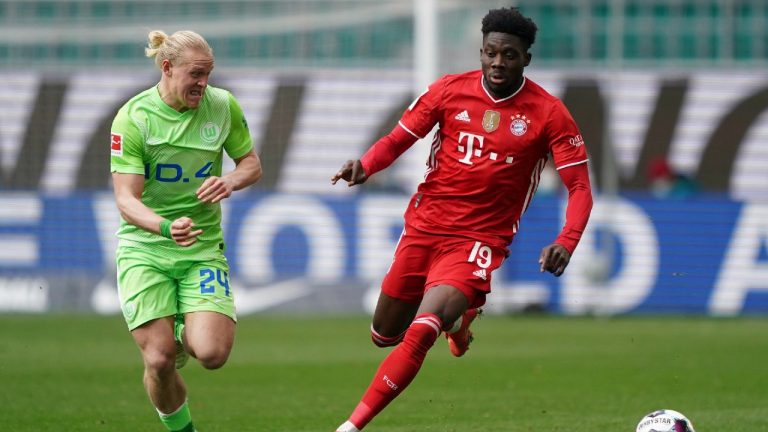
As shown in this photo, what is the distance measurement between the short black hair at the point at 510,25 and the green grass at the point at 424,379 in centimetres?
270

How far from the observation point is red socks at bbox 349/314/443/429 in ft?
25.7

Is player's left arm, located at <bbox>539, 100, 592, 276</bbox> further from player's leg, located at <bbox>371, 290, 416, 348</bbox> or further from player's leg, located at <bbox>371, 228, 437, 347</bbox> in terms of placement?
player's leg, located at <bbox>371, 290, 416, 348</bbox>

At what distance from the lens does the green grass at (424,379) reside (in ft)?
32.5

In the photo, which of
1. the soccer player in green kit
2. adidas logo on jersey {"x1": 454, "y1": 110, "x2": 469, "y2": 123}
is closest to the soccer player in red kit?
adidas logo on jersey {"x1": 454, "y1": 110, "x2": 469, "y2": 123}

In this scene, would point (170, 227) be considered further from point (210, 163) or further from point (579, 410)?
point (579, 410)

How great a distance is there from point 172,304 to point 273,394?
3.70 metres

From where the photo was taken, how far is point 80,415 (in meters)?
10.2

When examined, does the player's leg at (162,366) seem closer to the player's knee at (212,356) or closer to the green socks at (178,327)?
the green socks at (178,327)

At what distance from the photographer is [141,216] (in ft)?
25.6

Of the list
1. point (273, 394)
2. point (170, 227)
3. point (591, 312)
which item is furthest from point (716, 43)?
point (170, 227)

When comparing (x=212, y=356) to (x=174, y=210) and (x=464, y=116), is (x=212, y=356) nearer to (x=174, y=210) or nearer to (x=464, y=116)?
(x=174, y=210)

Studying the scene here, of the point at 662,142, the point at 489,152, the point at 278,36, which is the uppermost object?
the point at 489,152

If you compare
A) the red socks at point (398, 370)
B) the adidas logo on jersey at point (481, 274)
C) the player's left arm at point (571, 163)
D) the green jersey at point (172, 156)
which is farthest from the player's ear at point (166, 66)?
the player's left arm at point (571, 163)

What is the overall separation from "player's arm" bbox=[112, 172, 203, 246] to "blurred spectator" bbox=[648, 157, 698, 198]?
14625 mm
